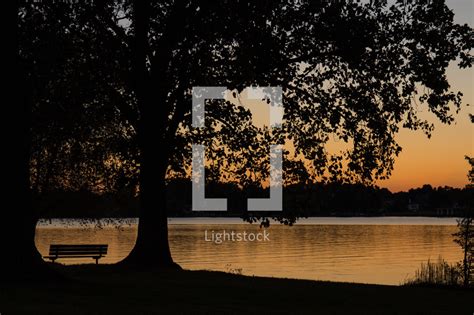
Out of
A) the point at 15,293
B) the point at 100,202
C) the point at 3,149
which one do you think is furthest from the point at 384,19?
the point at 100,202

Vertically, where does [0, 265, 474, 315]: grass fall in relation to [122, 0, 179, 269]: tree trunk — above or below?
below

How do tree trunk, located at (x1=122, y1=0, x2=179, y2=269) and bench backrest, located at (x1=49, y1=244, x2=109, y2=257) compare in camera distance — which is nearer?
tree trunk, located at (x1=122, y1=0, x2=179, y2=269)

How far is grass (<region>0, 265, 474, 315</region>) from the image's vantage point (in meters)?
18.3

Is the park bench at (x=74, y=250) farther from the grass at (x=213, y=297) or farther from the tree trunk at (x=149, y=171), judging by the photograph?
the grass at (x=213, y=297)

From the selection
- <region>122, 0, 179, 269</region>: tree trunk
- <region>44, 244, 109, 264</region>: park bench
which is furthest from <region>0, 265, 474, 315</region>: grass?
<region>44, 244, 109, 264</region>: park bench

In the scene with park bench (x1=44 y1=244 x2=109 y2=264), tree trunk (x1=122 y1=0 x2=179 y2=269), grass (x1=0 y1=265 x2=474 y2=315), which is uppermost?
tree trunk (x1=122 y1=0 x2=179 y2=269)

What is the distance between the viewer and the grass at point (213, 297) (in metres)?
18.3

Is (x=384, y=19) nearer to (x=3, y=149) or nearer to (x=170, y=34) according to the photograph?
(x=170, y=34)

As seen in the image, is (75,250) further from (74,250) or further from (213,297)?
(213,297)

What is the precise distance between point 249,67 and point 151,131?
5.83 metres

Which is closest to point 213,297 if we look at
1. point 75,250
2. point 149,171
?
point 149,171

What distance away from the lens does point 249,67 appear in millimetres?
28953

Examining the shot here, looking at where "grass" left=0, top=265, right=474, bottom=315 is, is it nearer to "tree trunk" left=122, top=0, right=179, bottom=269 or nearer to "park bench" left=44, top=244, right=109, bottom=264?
"tree trunk" left=122, top=0, right=179, bottom=269

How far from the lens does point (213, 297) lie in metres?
21.6
